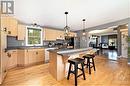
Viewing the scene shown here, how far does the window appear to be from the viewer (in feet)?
17.6

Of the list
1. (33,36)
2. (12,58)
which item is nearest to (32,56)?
(12,58)

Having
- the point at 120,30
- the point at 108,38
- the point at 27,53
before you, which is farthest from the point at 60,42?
the point at 108,38

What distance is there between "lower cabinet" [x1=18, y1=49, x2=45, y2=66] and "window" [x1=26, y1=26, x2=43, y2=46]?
0.68 m

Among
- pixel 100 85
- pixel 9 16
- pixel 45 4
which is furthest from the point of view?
pixel 9 16

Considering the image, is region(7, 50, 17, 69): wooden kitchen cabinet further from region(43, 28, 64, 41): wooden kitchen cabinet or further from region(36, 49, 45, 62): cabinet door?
region(43, 28, 64, 41): wooden kitchen cabinet

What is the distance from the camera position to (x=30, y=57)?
4855 millimetres

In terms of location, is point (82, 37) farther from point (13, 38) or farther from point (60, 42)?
point (13, 38)

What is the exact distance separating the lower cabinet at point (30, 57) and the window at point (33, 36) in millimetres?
682

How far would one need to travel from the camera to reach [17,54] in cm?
456

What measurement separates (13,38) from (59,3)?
2.94m

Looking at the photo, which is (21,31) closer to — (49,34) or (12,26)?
(12,26)

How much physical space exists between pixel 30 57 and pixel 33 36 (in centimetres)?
130

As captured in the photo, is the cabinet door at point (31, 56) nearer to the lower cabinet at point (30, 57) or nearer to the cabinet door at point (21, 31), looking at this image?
the lower cabinet at point (30, 57)

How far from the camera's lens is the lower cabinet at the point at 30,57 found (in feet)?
15.1
